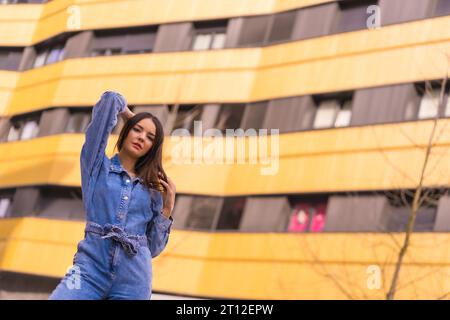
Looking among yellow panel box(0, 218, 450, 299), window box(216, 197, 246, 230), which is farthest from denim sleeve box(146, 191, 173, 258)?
window box(216, 197, 246, 230)

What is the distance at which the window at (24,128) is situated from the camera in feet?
70.5

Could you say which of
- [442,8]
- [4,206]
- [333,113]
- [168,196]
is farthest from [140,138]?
[4,206]

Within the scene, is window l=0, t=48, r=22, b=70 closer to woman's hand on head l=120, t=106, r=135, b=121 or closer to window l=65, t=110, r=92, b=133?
window l=65, t=110, r=92, b=133

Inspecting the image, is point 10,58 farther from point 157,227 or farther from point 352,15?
point 157,227

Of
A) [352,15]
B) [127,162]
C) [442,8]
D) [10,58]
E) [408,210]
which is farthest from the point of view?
[10,58]

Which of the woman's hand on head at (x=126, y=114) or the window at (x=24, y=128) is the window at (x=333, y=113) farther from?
the woman's hand on head at (x=126, y=114)

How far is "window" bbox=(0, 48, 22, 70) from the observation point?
23.2 metres

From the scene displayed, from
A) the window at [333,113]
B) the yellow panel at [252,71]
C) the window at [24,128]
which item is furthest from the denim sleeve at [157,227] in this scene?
the window at [24,128]

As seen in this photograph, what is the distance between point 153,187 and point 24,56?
71.3 ft

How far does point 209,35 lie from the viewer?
18719 mm

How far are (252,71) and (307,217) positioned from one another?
437 cm

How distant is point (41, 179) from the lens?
64.1ft

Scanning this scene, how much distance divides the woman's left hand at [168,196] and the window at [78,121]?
58.2 ft

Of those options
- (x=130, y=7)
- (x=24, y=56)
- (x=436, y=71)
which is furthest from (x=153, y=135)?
(x=24, y=56)
